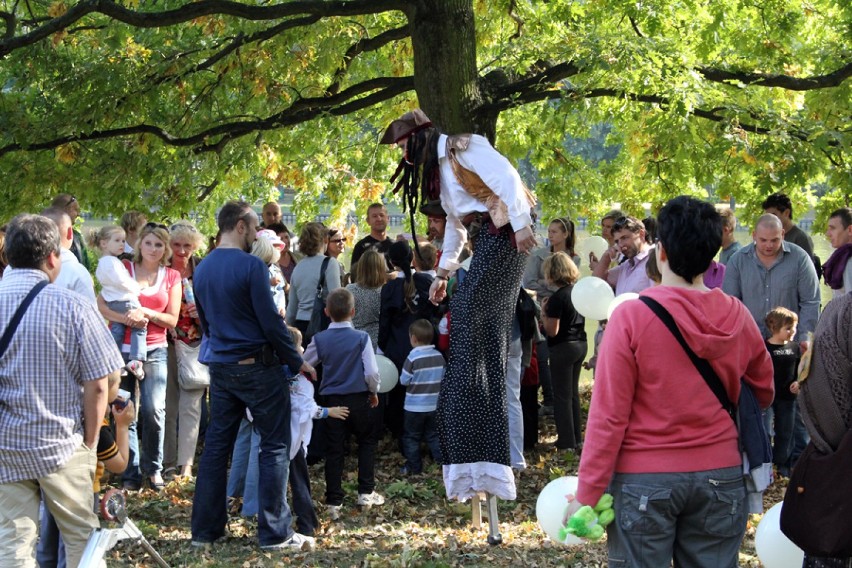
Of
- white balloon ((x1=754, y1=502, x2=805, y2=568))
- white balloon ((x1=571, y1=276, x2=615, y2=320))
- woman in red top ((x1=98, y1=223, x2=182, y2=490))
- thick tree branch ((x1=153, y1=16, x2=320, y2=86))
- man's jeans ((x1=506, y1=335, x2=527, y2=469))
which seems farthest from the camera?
thick tree branch ((x1=153, y1=16, x2=320, y2=86))

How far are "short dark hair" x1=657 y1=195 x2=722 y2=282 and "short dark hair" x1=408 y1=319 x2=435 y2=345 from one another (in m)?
5.27

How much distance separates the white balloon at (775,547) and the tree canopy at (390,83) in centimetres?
496

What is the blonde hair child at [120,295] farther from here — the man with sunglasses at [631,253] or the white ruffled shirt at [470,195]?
the man with sunglasses at [631,253]

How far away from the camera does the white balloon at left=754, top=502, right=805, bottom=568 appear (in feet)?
16.6

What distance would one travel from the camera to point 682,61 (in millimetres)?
9609

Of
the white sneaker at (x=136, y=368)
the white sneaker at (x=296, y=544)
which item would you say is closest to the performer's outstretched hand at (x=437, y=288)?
the white sneaker at (x=296, y=544)

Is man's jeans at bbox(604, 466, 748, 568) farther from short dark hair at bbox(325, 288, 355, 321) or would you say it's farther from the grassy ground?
short dark hair at bbox(325, 288, 355, 321)

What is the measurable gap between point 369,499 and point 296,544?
A: 4.34ft

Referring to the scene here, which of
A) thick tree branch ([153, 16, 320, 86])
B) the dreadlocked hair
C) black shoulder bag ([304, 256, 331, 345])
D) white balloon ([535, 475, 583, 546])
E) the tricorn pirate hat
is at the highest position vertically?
thick tree branch ([153, 16, 320, 86])

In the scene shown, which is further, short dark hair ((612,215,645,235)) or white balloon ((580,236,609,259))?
white balloon ((580,236,609,259))

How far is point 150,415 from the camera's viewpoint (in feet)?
27.2

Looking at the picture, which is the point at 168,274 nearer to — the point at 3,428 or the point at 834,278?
the point at 3,428

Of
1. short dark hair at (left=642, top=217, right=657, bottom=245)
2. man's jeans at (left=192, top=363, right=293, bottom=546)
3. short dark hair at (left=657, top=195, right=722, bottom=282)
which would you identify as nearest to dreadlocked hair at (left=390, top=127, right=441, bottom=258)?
man's jeans at (left=192, top=363, right=293, bottom=546)

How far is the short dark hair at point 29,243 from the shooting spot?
15.4ft
